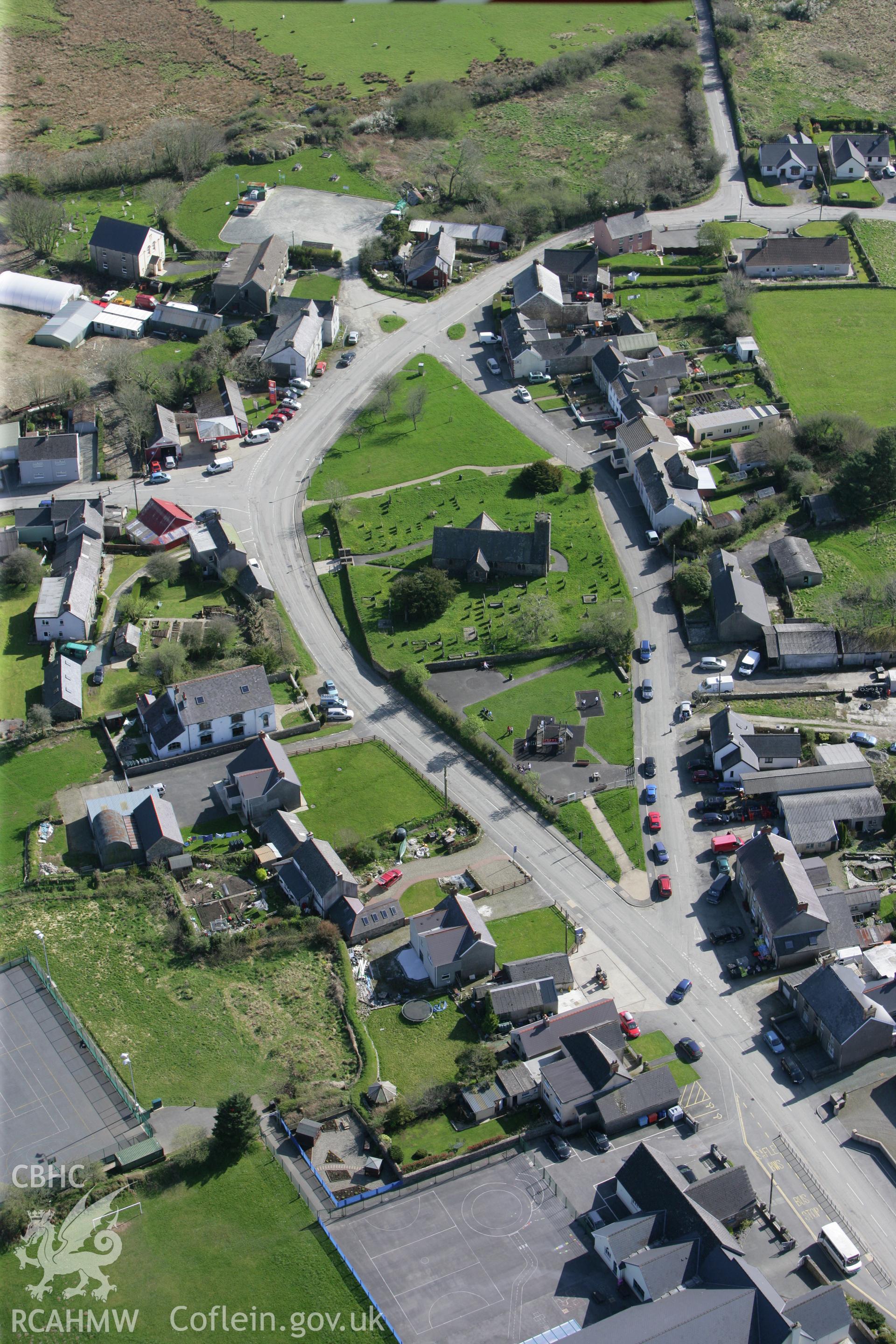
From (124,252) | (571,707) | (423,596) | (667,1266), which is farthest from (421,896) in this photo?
(124,252)

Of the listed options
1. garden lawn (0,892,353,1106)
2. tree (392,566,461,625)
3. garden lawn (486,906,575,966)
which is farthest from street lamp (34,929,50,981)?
tree (392,566,461,625)

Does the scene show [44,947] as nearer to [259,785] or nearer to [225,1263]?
[259,785]

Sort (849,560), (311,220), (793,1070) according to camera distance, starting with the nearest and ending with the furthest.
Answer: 1. (793,1070)
2. (849,560)
3. (311,220)

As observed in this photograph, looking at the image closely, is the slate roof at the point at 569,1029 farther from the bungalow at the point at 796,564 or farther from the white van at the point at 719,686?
the bungalow at the point at 796,564

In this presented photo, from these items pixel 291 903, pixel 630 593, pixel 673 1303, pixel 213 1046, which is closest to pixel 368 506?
pixel 630 593

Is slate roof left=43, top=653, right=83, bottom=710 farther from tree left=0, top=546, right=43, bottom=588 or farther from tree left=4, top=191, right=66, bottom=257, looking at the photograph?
tree left=4, top=191, right=66, bottom=257

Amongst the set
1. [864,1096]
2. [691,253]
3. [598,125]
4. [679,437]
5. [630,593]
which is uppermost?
[598,125]

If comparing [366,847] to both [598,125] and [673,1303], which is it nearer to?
[673,1303]
